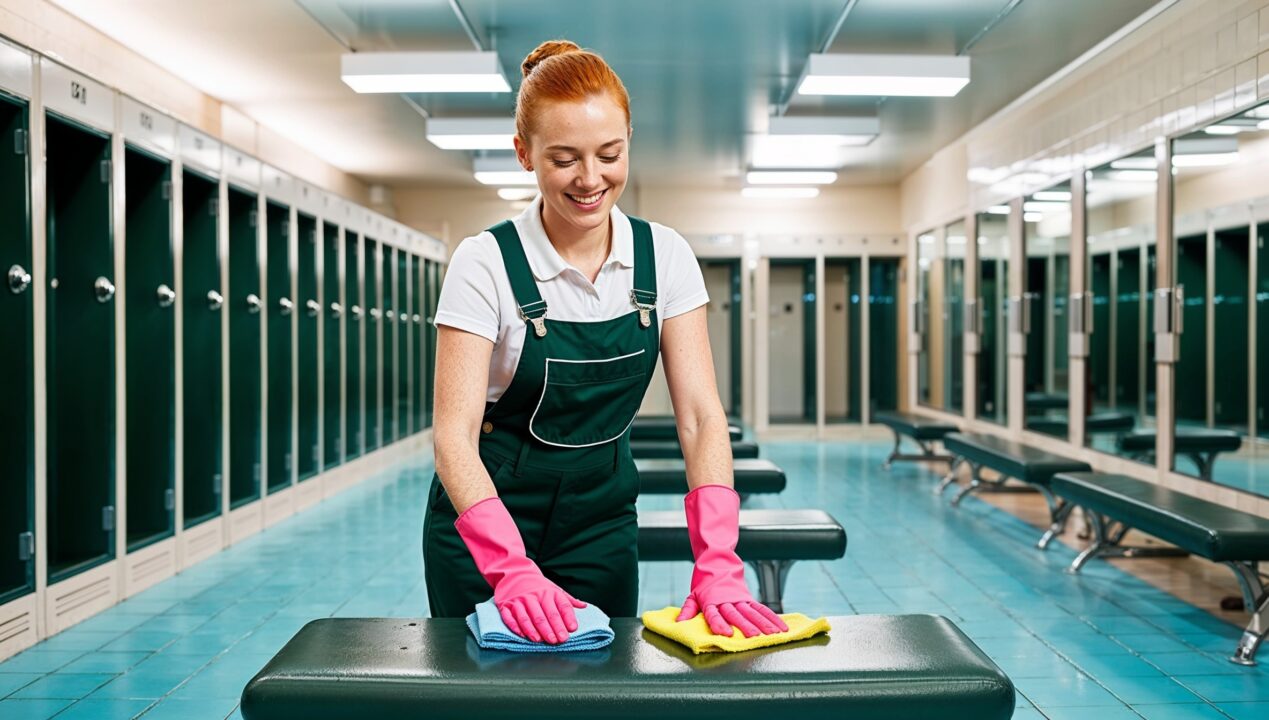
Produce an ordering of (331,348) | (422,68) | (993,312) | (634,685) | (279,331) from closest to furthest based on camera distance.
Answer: (634,685) → (422,68) → (279,331) → (331,348) → (993,312)

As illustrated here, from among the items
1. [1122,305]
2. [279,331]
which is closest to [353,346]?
[279,331]

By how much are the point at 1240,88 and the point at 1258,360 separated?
1331mm

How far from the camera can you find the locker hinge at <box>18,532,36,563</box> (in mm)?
3574

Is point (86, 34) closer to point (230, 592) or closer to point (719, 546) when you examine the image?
point (230, 592)

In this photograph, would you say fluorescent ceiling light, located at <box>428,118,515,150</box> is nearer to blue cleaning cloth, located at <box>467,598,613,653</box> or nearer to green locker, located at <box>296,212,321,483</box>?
green locker, located at <box>296,212,321,483</box>

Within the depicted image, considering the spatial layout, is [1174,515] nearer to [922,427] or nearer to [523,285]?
[523,285]

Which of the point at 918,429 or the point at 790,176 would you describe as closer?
the point at 918,429

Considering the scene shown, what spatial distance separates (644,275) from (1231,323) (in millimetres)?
4679

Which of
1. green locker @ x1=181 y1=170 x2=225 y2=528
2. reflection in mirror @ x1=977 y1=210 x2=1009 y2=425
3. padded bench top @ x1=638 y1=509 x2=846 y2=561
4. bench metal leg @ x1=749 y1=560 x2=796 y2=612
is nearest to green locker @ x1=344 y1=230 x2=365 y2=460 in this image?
green locker @ x1=181 y1=170 x2=225 y2=528

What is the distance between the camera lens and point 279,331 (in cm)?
670

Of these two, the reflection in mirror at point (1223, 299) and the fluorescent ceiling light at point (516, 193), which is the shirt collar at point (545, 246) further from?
the fluorescent ceiling light at point (516, 193)

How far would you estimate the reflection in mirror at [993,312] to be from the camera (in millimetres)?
8500

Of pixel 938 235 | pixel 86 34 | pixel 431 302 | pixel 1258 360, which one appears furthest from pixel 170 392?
pixel 938 235

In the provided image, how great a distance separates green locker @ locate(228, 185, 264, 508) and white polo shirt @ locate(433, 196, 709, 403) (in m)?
4.82
